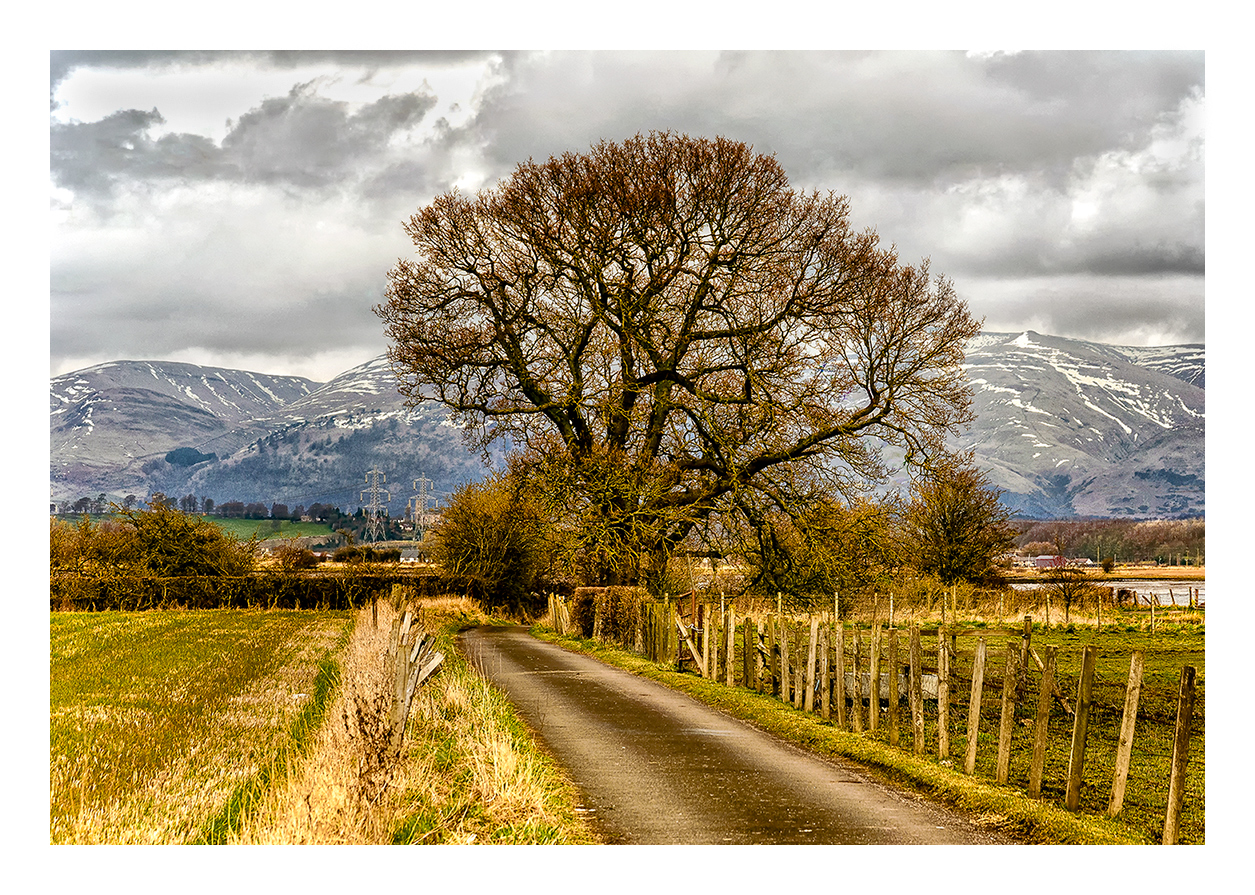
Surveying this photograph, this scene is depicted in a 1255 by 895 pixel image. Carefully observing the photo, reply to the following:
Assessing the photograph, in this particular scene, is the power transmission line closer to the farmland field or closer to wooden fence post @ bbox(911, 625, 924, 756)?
the farmland field

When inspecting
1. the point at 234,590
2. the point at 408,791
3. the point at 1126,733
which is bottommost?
the point at 234,590

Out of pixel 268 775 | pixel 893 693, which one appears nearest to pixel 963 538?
pixel 893 693

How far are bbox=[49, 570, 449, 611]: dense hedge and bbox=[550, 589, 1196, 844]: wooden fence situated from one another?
14.3m

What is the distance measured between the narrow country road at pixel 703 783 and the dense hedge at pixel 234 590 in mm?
24710

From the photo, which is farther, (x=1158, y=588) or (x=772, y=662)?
(x=1158, y=588)

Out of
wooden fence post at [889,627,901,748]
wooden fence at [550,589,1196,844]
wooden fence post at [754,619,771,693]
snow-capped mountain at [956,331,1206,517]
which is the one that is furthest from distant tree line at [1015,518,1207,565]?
snow-capped mountain at [956,331,1206,517]

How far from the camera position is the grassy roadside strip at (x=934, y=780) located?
25.9ft

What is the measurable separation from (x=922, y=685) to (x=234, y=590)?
31212 millimetres

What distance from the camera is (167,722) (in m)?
11.9

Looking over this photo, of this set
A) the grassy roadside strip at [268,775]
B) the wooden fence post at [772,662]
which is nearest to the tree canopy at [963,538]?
the wooden fence post at [772,662]

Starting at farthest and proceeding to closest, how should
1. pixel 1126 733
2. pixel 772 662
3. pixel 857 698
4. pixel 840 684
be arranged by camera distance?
pixel 772 662
pixel 840 684
pixel 857 698
pixel 1126 733

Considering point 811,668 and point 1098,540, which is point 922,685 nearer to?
point 811,668

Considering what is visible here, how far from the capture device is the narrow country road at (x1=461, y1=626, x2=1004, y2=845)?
7594 millimetres

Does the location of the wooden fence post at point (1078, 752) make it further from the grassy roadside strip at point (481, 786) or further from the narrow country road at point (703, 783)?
the grassy roadside strip at point (481, 786)
